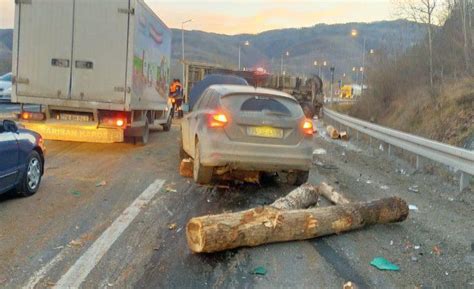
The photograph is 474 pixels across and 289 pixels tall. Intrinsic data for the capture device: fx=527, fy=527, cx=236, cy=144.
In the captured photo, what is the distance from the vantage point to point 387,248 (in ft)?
18.7

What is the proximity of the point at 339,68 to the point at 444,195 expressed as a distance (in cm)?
13784

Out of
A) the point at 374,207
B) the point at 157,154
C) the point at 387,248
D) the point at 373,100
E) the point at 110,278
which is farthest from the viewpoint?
the point at 373,100

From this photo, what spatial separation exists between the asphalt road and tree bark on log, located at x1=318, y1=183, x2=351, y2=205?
2.20 feet

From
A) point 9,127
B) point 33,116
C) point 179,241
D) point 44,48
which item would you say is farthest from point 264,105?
point 33,116

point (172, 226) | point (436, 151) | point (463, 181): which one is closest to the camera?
point (172, 226)

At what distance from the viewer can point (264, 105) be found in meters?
8.01

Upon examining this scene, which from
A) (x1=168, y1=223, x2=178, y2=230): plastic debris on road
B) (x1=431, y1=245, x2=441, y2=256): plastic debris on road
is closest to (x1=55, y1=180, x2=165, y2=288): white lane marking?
(x1=168, y1=223, x2=178, y2=230): plastic debris on road

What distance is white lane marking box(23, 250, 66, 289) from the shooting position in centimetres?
426

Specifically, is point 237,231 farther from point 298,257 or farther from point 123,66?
Answer: point 123,66

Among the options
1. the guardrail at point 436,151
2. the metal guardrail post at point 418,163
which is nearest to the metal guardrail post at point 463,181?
the guardrail at point 436,151

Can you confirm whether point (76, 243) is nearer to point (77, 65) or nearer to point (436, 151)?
point (77, 65)

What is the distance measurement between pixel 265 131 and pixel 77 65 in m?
5.57

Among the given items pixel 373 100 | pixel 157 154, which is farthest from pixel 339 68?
pixel 157 154

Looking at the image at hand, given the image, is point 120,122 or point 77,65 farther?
point 120,122
